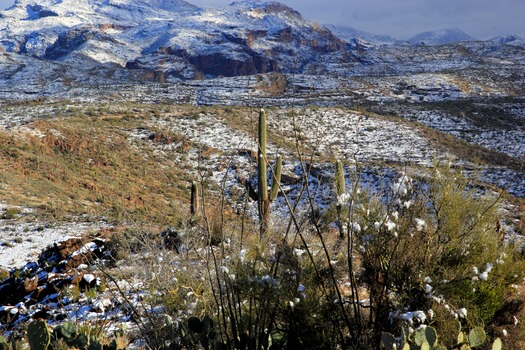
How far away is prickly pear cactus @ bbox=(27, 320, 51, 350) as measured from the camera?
8.93ft

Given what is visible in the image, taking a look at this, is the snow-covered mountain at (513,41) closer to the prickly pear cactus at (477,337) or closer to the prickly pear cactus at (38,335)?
the prickly pear cactus at (477,337)

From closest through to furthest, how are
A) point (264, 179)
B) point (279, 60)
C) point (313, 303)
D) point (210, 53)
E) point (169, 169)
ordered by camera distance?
point (313, 303) → point (264, 179) → point (169, 169) → point (210, 53) → point (279, 60)

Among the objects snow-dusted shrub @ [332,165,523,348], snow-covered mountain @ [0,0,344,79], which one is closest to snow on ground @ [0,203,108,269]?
snow-dusted shrub @ [332,165,523,348]

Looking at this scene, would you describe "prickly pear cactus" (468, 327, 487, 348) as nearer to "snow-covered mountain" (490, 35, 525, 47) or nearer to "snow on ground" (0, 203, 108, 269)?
"snow on ground" (0, 203, 108, 269)

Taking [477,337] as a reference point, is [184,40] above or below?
above

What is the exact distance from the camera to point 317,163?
19.6 meters

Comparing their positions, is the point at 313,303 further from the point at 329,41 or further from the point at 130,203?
the point at 329,41

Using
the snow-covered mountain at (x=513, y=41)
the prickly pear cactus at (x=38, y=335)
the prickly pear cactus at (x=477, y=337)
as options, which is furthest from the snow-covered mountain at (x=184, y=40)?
the prickly pear cactus at (x=38, y=335)

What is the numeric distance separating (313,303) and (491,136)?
27.7m

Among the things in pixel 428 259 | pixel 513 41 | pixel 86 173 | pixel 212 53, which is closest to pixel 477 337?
pixel 428 259

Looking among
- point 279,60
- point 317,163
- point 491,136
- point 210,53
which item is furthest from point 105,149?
point 279,60

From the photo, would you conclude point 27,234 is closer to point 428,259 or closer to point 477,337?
point 428,259

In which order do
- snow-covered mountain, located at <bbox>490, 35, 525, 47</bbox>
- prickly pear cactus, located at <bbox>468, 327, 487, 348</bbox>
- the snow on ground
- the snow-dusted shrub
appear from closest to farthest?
1. prickly pear cactus, located at <bbox>468, 327, 487, 348</bbox>
2. the snow-dusted shrub
3. the snow on ground
4. snow-covered mountain, located at <bbox>490, 35, 525, 47</bbox>

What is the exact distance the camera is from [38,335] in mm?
2732
